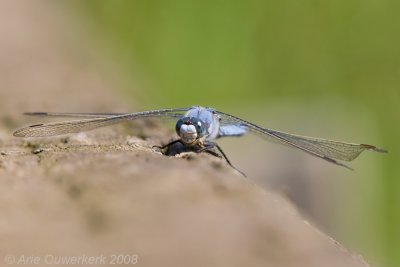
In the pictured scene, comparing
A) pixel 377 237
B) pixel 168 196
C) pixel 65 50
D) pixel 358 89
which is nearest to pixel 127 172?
pixel 168 196

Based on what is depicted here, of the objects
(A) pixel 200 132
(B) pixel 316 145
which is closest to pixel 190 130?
(A) pixel 200 132

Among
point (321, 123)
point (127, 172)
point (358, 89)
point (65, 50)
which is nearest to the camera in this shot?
point (127, 172)

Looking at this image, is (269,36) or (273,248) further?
(269,36)

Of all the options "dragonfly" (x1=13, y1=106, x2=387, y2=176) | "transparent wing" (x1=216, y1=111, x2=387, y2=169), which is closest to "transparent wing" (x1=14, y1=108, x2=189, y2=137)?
"dragonfly" (x1=13, y1=106, x2=387, y2=176)

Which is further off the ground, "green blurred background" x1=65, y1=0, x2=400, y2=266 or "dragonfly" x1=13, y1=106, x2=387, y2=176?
"green blurred background" x1=65, y1=0, x2=400, y2=266

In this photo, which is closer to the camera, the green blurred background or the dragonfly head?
the dragonfly head

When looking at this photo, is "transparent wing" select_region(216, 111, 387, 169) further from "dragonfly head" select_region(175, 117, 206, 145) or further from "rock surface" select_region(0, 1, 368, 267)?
"rock surface" select_region(0, 1, 368, 267)

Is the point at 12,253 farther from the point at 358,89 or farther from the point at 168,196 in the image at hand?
the point at 358,89

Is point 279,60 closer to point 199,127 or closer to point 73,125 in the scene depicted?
point 199,127

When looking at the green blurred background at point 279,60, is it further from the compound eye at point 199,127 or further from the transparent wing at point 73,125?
the compound eye at point 199,127
